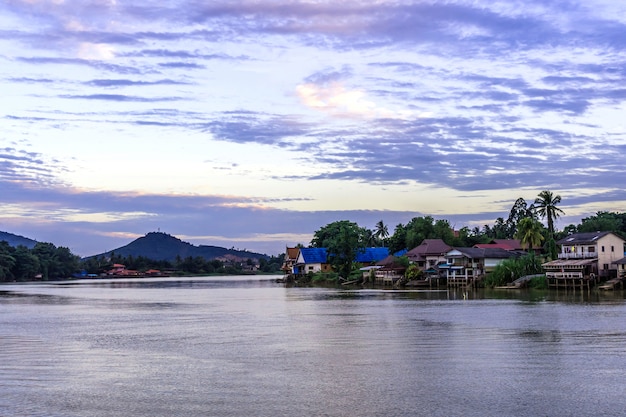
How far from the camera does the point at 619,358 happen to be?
21562mm

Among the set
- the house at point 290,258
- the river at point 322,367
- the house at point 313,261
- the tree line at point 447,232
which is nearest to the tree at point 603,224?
the tree line at point 447,232

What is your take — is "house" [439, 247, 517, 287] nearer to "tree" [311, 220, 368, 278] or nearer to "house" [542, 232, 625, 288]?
"house" [542, 232, 625, 288]

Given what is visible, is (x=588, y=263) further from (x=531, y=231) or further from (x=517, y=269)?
(x=531, y=231)

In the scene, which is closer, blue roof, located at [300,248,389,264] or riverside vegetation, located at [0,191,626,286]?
riverside vegetation, located at [0,191,626,286]

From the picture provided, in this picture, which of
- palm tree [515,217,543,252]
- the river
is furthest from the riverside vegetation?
the river

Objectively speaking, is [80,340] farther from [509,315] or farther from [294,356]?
[509,315]

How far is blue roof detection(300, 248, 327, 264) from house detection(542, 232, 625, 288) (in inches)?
2072

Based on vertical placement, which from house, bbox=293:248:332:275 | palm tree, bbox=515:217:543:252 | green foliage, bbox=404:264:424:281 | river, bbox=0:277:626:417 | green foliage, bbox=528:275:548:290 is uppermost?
palm tree, bbox=515:217:543:252

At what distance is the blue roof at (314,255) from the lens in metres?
121

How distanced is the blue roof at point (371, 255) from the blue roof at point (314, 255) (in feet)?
29.2

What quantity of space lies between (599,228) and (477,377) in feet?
297

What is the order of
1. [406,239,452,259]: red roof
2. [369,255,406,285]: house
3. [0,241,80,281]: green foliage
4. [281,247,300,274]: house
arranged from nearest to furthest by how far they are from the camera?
[369,255,406,285]: house, [406,239,452,259]: red roof, [281,247,300,274]: house, [0,241,80,281]: green foliage

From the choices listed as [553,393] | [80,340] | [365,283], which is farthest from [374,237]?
[553,393]

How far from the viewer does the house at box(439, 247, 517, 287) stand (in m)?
85.1
